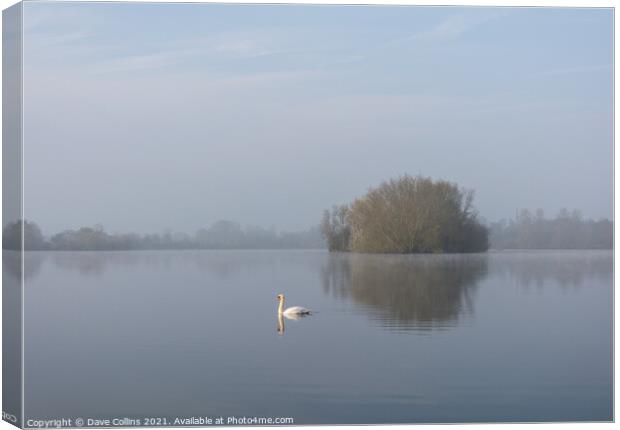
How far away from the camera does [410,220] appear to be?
1430 centimetres

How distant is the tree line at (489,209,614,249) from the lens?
12523 mm

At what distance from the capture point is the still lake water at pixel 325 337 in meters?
11.1

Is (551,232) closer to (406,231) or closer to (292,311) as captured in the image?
(406,231)

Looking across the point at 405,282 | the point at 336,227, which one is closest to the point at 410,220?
the point at 336,227

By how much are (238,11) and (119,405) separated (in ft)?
12.3

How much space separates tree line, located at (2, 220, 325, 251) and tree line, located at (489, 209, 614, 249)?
194 centimetres

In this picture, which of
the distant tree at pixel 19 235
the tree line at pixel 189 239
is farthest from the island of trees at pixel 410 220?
the distant tree at pixel 19 235

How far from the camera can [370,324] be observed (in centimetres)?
1390

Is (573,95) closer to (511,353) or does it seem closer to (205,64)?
(511,353)

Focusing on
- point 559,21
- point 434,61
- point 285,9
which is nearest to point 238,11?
point 285,9

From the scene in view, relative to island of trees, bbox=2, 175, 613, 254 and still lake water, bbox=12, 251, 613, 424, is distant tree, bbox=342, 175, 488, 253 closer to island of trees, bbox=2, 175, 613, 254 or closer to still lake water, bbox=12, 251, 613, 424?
island of trees, bbox=2, 175, 613, 254

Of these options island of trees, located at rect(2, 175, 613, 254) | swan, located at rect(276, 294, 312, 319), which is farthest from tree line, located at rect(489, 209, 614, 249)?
swan, located at rect(276, 294, 312, 319)

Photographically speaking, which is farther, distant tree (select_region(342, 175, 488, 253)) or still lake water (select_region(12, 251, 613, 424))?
distant tree (select_region(342, 175, 488, 253))

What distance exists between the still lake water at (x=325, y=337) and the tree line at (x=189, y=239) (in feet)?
0.91
